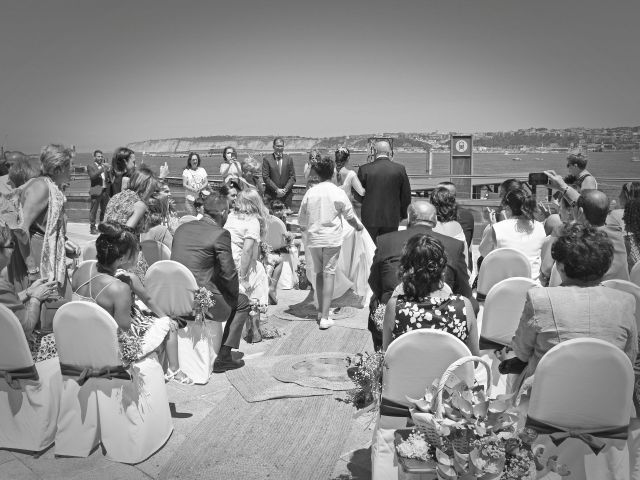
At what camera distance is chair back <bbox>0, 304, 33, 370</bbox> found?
11.5 ft

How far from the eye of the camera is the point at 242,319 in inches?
213

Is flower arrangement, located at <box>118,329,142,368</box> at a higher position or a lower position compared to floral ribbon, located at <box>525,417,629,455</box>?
higher

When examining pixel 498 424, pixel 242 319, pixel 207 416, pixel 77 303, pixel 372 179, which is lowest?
pixel 207 416

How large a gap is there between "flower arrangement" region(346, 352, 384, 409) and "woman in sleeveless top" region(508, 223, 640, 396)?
0.72 m

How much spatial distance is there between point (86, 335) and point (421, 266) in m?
1.91

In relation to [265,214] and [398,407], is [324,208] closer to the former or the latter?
[265,214]

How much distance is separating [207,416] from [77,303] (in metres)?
1.36

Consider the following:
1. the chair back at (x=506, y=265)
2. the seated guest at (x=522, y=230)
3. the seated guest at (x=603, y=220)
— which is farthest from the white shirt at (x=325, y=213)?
the seated guest at (x=603, y=220)

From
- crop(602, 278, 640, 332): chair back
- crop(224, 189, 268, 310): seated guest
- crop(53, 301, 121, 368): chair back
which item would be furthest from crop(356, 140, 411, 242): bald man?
crop(53, 301, 121, 368): chair back

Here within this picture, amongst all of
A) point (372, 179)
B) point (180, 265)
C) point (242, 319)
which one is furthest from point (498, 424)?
point (372, 179)

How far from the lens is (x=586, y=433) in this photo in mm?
2801

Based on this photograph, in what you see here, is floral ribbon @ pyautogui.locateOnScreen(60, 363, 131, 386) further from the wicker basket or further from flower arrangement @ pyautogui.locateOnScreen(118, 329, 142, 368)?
the wicker basket

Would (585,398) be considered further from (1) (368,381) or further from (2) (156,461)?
(2) (156,461)

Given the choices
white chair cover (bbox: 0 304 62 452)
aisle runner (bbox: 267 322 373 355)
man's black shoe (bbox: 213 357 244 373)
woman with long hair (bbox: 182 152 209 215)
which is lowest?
aisle runner (bbox: 267 322 373 355)
